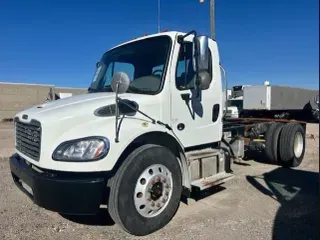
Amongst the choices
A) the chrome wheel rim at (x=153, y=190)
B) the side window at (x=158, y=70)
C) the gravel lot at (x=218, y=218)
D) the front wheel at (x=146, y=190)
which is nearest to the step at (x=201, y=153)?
the front wheel at (x=146, y=190)

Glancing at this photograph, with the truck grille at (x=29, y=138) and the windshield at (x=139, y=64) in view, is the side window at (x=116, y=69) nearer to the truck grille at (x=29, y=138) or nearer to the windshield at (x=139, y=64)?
the windshield at (x=139, y=64)

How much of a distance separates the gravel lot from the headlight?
3.71 feet

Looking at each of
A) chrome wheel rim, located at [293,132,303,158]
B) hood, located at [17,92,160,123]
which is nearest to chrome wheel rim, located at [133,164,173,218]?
hood, located at [17,92,160,123]

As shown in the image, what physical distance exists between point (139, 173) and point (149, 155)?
0.85 ft

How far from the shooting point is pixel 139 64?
465 centimetres

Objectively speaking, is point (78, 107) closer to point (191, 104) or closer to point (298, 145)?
point (191, 104)

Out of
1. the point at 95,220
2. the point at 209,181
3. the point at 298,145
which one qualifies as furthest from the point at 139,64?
the point at 298,145

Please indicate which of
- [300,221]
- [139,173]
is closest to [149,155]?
[139,173]

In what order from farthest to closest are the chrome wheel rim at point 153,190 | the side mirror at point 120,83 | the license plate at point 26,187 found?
the chrome wheel rim at point 153,190, the license plate at point 26,187, the side mirror at point 120,83

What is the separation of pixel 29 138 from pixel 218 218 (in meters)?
2.77

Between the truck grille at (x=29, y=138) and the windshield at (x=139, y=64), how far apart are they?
1336 millimetres

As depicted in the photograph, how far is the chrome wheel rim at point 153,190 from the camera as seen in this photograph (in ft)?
12.3

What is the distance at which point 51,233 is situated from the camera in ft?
12.8

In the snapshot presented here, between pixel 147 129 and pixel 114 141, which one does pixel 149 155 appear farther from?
pixel 114 141
